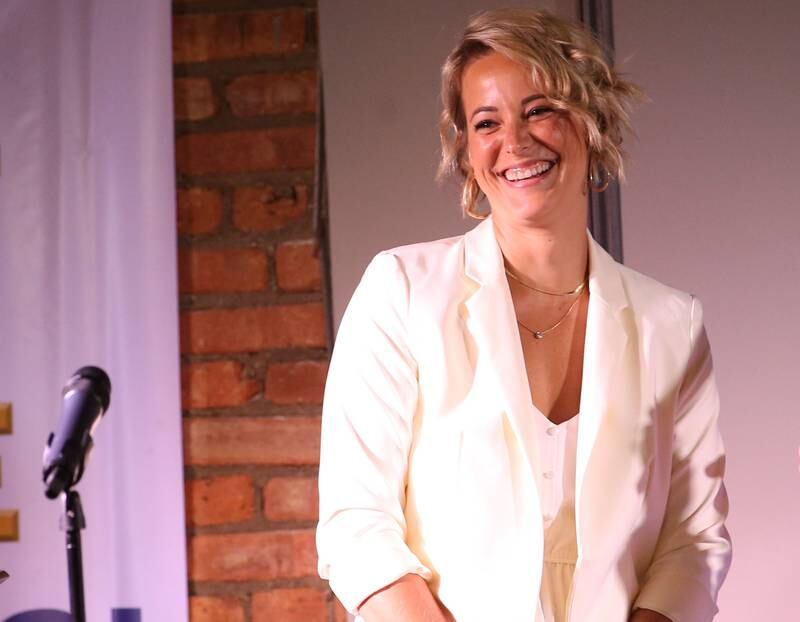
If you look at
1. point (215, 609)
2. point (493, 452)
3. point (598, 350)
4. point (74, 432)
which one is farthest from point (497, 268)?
point (215, 609)

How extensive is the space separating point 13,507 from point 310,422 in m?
0.66

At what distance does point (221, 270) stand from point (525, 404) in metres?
1.00

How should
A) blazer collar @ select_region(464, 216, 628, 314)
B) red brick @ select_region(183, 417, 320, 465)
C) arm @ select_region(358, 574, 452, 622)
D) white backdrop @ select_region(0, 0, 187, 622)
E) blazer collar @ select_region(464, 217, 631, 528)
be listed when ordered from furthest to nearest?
red brick @ select_region(183, 417, 320, 465) < white backdrop @ select_region(0, 0, 187, 622) < blazer collar @ select_region(464, 216, 628, 314) < blazer collar @ select_region(464, 217, 631, 528) < arm @ select_region(358, 574, 452, 622)

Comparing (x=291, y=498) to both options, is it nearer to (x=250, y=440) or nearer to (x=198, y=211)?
(x=250, y=440)

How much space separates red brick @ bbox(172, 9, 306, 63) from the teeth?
87 centimetres

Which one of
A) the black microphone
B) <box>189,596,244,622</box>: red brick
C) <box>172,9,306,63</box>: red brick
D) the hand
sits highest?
<box>172,9,306,63</box>: red brick

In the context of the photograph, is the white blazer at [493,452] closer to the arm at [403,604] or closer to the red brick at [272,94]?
the arm at [403,604]

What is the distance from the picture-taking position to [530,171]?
5.59 ft

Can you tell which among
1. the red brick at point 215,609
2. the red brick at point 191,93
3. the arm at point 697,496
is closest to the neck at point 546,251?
the arm at point 697,496

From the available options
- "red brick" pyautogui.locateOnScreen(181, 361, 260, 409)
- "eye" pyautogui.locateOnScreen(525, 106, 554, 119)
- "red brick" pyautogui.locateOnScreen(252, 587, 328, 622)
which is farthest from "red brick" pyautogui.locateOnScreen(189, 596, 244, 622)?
"eye" pyautogui.locateOnScreen(525, 106, 554, 119)

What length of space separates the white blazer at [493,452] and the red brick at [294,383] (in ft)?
2.23

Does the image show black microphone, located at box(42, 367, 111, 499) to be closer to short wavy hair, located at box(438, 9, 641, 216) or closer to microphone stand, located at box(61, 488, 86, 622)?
microphone stand, located at box(61, 488, 86, 622)

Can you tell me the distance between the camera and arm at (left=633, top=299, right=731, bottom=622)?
1706 millimetres

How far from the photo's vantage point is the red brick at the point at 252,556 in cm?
238
